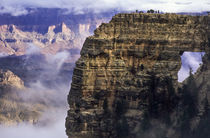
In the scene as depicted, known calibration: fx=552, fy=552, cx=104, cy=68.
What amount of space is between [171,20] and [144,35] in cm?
372

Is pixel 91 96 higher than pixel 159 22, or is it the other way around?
pixel 159 22

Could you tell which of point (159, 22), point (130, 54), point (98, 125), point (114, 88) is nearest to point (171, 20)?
point (159, 22)

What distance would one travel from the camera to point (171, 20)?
66625 millimetres

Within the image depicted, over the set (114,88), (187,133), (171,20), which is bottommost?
(187,133)

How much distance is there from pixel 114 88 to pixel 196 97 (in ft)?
32.9

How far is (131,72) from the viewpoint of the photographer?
68062 mm

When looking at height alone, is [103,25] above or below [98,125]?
above

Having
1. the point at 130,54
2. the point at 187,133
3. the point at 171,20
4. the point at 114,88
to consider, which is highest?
the point at 171,20

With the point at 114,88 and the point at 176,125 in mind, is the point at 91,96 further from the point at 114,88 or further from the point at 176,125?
the point at 176,125

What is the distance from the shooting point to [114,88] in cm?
6788

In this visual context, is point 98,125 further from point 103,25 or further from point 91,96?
point 103,25

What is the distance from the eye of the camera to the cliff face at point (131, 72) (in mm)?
66375

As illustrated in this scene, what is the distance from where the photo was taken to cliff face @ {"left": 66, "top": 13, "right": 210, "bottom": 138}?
2613 inches

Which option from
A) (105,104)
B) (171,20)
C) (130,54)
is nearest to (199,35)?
(171,20)
